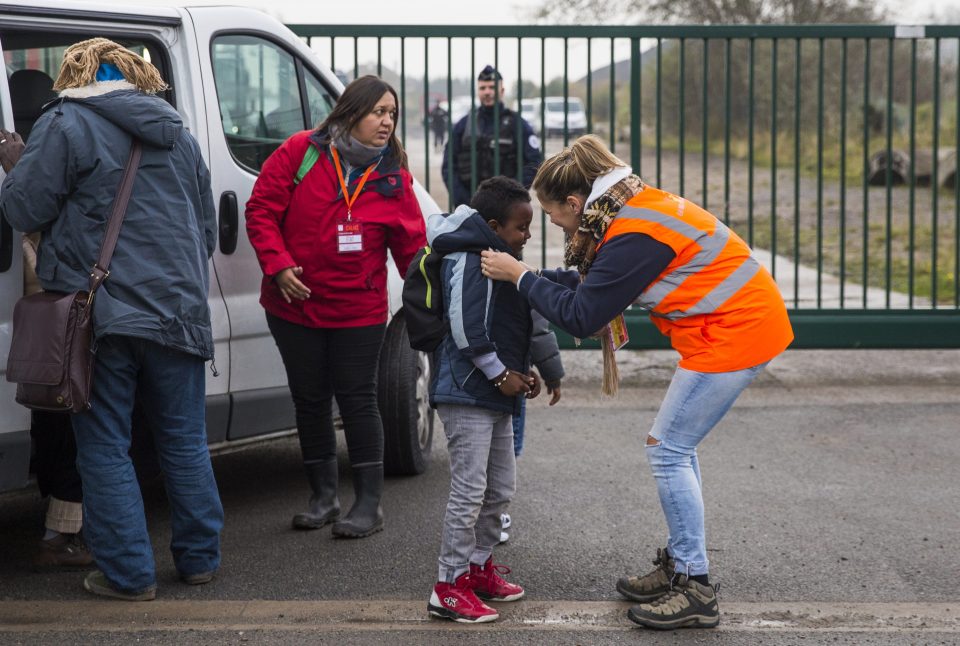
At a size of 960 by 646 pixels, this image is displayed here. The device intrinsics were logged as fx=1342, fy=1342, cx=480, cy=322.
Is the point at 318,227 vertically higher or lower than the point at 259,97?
lower

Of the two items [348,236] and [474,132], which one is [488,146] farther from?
[348,236]

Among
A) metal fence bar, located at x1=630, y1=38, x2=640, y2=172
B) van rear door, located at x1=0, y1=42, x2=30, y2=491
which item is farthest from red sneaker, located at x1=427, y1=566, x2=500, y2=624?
metal fence bar, located at x1=630, y1=38, x2=640, y2=172

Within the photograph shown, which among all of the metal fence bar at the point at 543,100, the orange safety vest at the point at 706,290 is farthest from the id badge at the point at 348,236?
the metal fence bar at the point at 543,100

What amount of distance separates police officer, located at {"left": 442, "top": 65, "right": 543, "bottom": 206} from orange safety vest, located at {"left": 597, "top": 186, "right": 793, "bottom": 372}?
4.43 m

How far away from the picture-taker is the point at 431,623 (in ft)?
13.9

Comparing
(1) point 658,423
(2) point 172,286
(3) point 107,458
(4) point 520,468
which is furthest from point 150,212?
(4) point 520,468

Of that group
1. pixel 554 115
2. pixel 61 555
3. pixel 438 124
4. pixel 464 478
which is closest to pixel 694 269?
pixel 464 478

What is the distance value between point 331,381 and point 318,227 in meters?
0.62

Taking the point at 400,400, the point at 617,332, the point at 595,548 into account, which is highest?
the point at 617,332

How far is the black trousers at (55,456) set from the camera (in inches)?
181

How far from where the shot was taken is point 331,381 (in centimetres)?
521

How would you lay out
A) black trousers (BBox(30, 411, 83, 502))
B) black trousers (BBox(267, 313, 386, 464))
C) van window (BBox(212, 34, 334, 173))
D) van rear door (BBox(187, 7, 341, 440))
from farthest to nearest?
1. van window (BBox(212, 34, 334, 173))
2. van rear door (BBox(187, 7, 341, 440))
3. black trousers (BBox(267, 313, 386, 464))
4. black trousers (BBox(30, 411, 83, 502))

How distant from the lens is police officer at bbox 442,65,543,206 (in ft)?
28.2

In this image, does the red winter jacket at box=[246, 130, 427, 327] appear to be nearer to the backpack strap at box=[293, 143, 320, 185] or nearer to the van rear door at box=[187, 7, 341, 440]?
the backpack strap at box=[293, 143, 320, 185]
